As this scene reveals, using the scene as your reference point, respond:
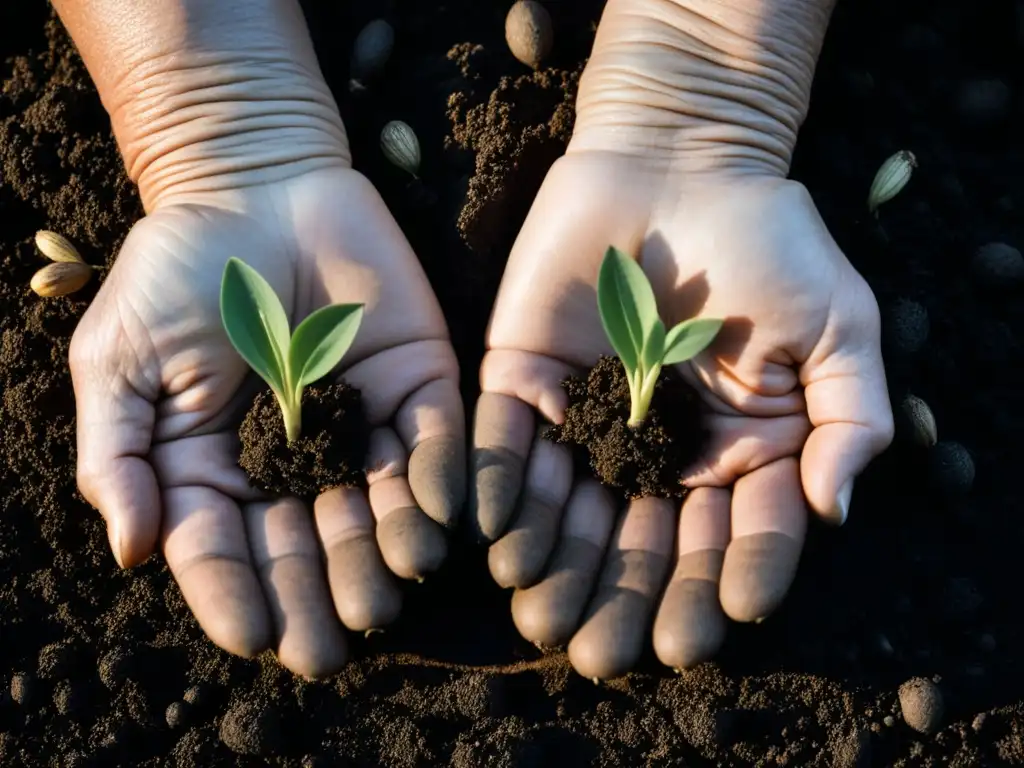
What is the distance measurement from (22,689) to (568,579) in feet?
3.22

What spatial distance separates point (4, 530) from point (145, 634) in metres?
0.36

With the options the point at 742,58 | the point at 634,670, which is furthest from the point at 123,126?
the point at 634,670

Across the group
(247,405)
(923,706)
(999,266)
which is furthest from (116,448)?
(999,266)

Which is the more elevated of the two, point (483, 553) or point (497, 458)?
point (497, 458)

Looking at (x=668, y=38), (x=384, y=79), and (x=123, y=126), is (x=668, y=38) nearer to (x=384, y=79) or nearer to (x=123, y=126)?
(x=384, y=79)

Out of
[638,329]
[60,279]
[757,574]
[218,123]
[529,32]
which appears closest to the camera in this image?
[757,574]

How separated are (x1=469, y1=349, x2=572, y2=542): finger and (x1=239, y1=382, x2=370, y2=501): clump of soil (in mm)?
208

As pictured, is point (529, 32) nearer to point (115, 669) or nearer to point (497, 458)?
point (497, 458)

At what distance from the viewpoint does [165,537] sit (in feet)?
5.54

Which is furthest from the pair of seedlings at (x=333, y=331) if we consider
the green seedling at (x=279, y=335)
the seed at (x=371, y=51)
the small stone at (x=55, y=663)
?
the seed at (x=371, y=51)

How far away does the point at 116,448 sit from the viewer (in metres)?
1.68

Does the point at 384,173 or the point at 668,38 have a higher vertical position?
the point at 668,38

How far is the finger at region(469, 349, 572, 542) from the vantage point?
166 centimetres

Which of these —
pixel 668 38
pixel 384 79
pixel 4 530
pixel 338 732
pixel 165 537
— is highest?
pixel 668 38
